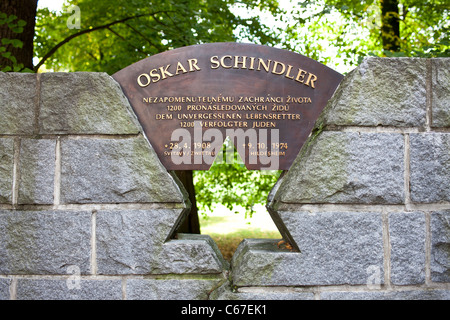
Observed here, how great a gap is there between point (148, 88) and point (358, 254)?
6.37 ft

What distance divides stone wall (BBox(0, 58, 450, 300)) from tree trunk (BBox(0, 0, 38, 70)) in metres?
2.18

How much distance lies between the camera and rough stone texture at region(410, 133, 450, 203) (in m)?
2.75

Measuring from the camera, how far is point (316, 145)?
2748mm

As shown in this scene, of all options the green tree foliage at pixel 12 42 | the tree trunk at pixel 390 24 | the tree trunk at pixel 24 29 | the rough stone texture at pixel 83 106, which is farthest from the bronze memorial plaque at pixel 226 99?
the tree trunk at pixel 390 24

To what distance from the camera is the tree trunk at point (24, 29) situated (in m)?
4.55

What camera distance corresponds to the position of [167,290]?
8.99 feet

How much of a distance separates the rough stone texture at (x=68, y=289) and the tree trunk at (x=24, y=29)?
2916mm

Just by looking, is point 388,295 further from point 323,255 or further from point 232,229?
point 232,229

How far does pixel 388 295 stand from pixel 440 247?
500mm

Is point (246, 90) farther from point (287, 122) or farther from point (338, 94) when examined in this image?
point (338, 94)

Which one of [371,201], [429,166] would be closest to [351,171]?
[371,201]

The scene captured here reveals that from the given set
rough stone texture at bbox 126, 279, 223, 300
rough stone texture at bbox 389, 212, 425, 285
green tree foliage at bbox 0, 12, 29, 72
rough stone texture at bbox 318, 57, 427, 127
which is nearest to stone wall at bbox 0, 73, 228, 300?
rough stone texture at bbox 126, 279, 223, 300

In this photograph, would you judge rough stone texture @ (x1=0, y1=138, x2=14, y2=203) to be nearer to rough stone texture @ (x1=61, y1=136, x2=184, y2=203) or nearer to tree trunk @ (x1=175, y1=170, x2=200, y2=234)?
rough stone texture @ (x1=61, y1=136, x2=184, y2=203)
